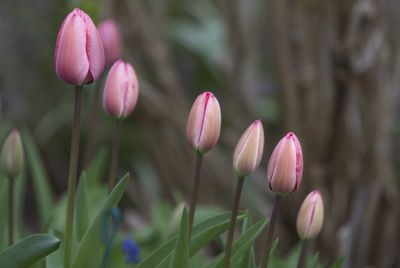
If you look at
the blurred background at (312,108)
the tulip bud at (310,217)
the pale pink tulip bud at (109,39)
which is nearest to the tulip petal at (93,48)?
the tulip bud at (310,217)

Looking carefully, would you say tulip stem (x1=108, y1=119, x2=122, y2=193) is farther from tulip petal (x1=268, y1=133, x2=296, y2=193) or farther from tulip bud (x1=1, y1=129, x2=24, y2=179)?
tulip petal (x1=268, y1=133, x2=296, y2=193)

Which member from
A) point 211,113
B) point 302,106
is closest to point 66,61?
point 211,113

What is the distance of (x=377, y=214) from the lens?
255cm

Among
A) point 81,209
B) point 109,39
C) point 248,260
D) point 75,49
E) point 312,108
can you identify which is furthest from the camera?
point 312,108

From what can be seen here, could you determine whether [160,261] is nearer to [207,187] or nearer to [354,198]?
[354,198]

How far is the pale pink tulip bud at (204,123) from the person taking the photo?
1.17m

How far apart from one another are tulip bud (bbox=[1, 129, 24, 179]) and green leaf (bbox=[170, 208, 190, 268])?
31 cm

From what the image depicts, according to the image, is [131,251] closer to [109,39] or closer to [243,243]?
[243,243]

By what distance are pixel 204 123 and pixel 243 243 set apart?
0.24 meters

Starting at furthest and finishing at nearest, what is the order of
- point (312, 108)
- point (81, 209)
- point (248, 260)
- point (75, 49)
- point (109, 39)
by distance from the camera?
point (312, 108) < point (109, 39) < point (81, 209) < point (248, 260) < point (75, 49)

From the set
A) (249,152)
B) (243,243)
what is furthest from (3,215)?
(249,152)

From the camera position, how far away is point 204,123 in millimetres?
1175

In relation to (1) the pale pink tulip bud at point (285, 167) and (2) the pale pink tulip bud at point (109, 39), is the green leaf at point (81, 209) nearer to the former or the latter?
(2) the pale pink tulip bud at point (109, 39)

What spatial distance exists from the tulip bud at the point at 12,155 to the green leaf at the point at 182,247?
0.31 meters
